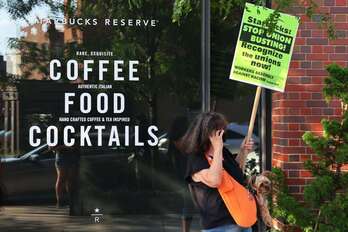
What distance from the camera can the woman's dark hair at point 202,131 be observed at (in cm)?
394

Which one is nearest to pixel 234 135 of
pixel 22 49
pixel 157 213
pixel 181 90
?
pixel 181 90

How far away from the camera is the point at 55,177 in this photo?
234 inches

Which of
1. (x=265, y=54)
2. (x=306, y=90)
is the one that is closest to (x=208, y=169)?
(x=265, y=54)

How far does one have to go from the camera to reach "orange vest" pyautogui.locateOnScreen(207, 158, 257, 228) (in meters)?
3.95

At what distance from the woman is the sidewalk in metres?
2.06

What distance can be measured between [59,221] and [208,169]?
101 inches

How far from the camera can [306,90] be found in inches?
223

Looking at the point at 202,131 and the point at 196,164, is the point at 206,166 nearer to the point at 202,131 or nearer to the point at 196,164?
the point at 196,164

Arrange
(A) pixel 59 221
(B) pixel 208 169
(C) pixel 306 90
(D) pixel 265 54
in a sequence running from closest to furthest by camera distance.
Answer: (B) pixel 208 169 → (D) pixel 265 54 → (C) pixel 306 90 → (A) pixel 59 221

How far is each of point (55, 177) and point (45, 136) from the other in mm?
416

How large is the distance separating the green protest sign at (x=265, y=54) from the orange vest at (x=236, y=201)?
138cm

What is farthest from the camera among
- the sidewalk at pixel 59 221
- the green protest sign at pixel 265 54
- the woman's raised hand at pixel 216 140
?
the sidewalk at pixel 59 221

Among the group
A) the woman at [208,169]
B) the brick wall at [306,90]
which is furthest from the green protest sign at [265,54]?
the woman at [208,169]

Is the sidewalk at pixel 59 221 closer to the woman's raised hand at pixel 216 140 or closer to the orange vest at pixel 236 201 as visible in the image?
the orange vest at pixel 236 201
